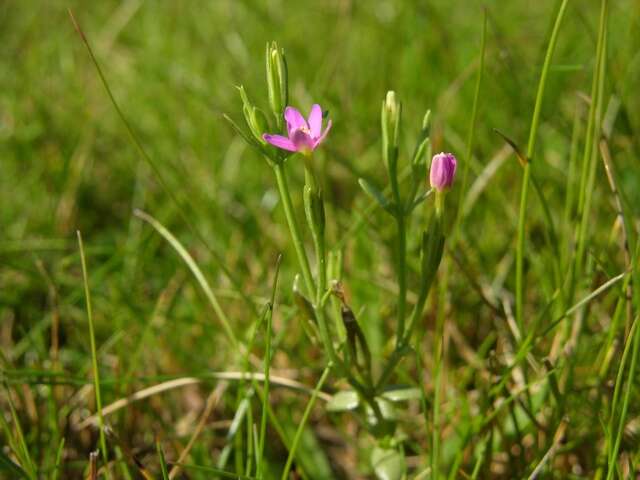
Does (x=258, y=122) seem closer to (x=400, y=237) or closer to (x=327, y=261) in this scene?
(x=400, y=237)

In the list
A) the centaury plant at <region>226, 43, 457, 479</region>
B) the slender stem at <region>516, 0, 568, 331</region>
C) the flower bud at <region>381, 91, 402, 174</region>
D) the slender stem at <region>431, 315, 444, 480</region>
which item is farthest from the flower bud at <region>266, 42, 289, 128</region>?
the slender stem at <region>431, 315, 444, 480</region>

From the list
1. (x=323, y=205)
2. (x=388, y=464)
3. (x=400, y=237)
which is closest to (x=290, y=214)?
(x=323, y=205)

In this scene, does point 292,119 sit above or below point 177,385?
above

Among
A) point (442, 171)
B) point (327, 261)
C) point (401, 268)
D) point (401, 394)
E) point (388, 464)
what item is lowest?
point (388, 464)

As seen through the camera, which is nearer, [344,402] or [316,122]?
[316,122]

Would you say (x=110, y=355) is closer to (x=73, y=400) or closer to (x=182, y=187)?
(x=73, y=400)

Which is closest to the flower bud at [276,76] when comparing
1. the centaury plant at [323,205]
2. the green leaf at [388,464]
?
the centaury plant at [323,205]

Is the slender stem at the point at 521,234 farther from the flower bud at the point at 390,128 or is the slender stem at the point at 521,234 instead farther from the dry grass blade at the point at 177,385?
the dry grass blade at the point at 177,385

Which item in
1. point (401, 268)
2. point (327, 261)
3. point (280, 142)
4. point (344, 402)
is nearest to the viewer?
point (280, 142)
